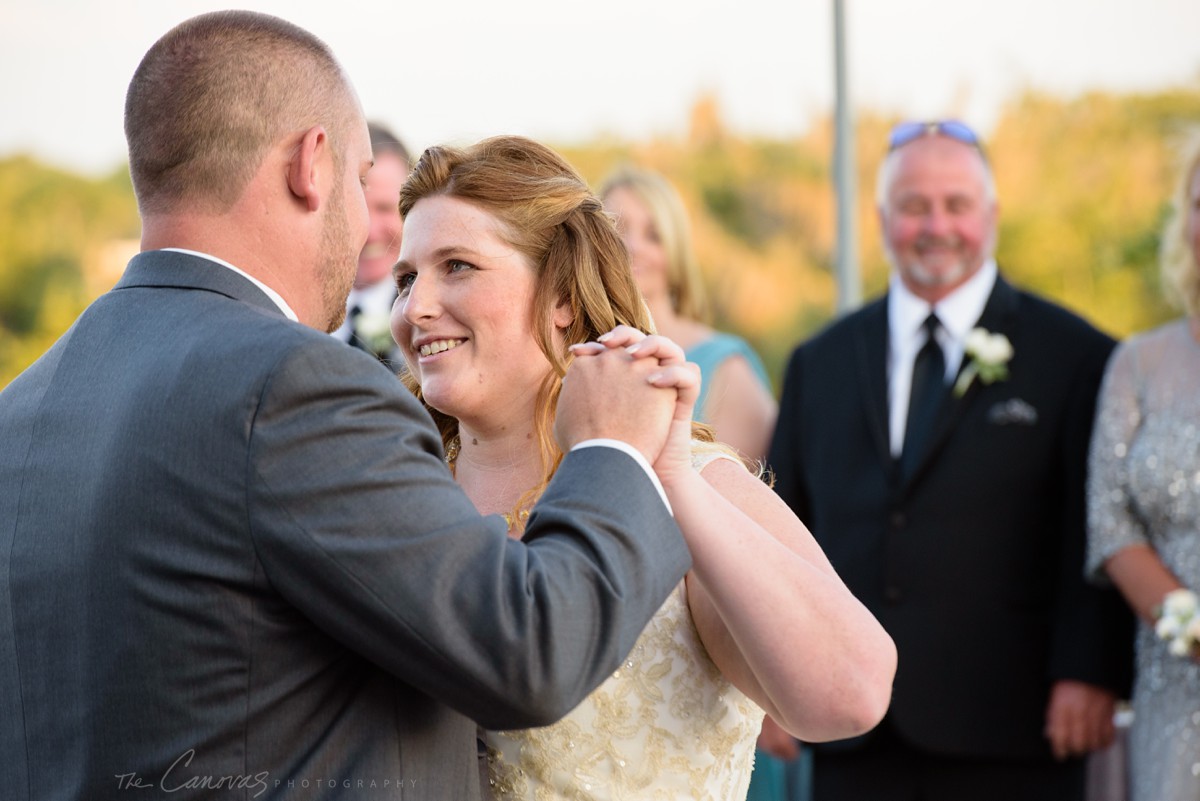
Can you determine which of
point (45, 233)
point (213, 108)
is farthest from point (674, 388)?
point (45, 233)

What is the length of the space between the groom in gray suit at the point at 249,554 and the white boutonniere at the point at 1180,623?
2881 mm

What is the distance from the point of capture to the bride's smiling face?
3.02m

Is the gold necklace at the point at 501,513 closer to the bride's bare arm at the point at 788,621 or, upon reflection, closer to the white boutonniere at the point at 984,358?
the bride's bare arm at the point at 788,621

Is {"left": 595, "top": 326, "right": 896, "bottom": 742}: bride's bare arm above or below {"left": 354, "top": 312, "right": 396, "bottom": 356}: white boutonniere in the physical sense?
above

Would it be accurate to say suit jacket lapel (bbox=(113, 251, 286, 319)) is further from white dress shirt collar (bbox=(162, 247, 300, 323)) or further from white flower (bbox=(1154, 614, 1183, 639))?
white flower (bbox=(1154, 614, 1183, 639))

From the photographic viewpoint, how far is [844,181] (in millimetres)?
8469

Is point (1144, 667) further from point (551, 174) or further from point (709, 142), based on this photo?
point (709, 142)

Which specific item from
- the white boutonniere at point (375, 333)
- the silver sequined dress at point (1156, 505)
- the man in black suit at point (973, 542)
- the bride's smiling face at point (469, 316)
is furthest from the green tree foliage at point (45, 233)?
the bride's smiling face at point (469, 316)

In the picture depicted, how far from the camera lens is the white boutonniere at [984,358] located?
512 cm

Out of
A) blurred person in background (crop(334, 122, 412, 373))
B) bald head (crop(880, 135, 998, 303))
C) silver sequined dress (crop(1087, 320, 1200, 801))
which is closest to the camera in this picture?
silver sequined dress (crop(1087, 320, 1200, 801))

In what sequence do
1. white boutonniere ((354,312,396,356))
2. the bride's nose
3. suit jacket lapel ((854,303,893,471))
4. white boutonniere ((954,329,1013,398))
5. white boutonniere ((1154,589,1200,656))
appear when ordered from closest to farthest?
the bride's nose, white boutonniere ((1154,589,1200,656)), white boutonniere ((954,329,1013,398)), suit jacket lapel ((854,303,893,471)), white boutonniere ((354,312,396,356))

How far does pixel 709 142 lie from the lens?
2016cm

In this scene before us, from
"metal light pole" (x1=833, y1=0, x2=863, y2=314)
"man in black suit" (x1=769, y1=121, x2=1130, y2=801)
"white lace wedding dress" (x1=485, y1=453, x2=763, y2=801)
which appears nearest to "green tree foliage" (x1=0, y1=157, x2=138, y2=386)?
"metal light pole" (x1=833, y1=0, x2=863, y2=314)

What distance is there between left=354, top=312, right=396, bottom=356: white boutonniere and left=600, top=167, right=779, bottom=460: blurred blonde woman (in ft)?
3.47
